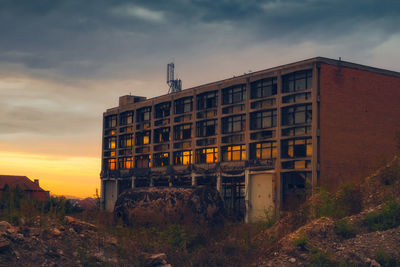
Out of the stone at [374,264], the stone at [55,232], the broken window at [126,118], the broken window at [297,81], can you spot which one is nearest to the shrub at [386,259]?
the stone at [374,264]

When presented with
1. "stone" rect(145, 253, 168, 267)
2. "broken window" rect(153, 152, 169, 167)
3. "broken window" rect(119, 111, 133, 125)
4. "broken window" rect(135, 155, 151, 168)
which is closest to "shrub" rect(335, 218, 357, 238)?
A: "stone" rect(145, 253, 168, 267)

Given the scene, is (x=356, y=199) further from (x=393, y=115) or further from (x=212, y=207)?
(x=393, y=115)

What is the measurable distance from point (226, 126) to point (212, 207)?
2996 cm

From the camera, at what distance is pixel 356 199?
2653 centimetres

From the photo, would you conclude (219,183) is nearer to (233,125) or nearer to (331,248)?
(233,125)

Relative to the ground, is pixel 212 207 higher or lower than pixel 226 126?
lower

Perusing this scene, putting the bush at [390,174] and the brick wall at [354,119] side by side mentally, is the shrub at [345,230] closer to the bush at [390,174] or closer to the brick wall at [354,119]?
the bush at [390,174]

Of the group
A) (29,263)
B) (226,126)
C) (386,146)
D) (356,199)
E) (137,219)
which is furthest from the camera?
(226,126)

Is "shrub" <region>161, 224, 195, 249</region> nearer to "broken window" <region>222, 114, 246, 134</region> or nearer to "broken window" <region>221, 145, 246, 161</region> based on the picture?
"broken window" <region>221, 145, 246, 161</region>

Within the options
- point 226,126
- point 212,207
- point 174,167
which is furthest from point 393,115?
point 212,207

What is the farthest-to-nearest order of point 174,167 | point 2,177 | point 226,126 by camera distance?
point 2,177, point 174,167, point 226,126

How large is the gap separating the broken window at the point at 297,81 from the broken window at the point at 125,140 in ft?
98.7

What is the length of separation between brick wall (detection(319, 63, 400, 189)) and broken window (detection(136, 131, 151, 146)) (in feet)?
96.1

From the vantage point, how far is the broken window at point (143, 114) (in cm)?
7238
